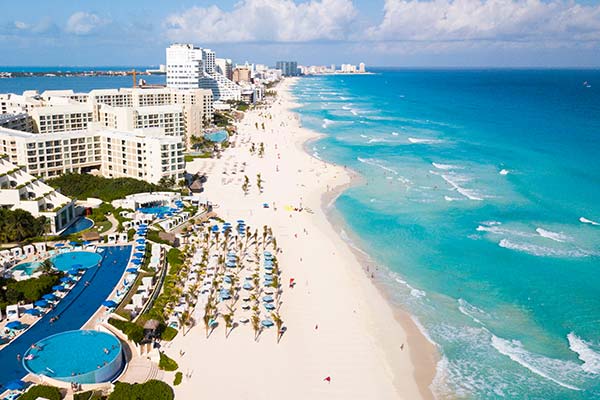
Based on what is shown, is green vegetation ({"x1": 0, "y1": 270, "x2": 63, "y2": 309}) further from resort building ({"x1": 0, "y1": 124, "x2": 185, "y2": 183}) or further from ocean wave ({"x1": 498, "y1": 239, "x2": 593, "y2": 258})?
ocean wave ({"x1": 498, "y1": 239, "x2": 593, "y2": 258})

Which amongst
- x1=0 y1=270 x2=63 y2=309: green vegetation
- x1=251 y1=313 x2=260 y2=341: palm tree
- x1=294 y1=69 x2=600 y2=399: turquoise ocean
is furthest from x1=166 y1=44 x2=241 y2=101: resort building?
x1=251 y1=313 x2=260 y2=341: palm tree

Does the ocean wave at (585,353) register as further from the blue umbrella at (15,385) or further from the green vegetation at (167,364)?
the blue umbrella at (15,385)

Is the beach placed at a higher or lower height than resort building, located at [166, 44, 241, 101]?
lower

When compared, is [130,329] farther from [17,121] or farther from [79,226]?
[17,121]

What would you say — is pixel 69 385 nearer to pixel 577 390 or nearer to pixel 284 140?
pixel 577 390

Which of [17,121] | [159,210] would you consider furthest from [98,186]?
[17,121]

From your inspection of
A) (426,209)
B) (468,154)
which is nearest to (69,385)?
(426,209)

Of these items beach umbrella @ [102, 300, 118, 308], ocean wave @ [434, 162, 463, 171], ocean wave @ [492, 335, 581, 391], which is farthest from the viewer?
ocean wave @ [434, 162, 463, 171]
